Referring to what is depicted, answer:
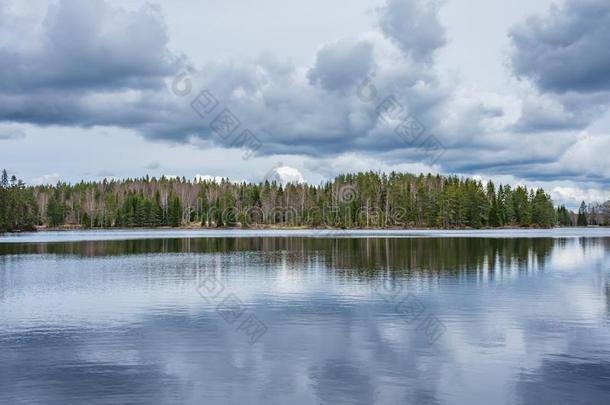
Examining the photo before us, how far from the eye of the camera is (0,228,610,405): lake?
60.8ft

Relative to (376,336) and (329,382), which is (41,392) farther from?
(376,336)

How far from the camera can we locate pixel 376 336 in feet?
86.5

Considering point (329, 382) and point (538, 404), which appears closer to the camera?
point (538, 404)

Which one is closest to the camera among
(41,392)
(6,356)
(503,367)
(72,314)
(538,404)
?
(538,404)

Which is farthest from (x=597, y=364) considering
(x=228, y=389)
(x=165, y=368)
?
(x=165, y=368)

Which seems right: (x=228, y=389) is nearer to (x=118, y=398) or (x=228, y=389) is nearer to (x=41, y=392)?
(x=118, y=398)

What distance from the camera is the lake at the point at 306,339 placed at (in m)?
18.5

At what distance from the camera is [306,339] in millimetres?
25688

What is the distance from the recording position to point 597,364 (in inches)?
846

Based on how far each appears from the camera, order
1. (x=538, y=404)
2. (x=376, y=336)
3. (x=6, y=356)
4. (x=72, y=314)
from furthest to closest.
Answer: (x=72, y=314)
(x=376, y=336)
(x=6, y=356)
(x=538, y=404)

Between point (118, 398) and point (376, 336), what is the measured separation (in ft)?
41.0

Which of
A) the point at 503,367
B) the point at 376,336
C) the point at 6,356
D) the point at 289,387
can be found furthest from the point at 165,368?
the point at 503,367

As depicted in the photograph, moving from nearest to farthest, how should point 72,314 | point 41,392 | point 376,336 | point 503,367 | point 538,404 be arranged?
point 538,404
point 41,392
point 503,367
point 376,336
point 72,314

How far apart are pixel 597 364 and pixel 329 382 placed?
407 inches
